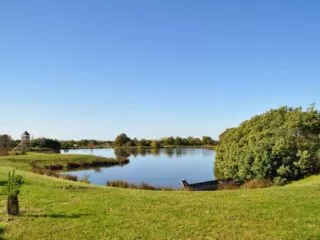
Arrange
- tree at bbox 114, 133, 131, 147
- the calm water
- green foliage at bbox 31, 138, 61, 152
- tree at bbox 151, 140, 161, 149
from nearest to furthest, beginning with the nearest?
the calm water, green foliage at bbox 31, 138, 61, 152, tree at bbox 151, 140, 161, 149, tree at bbox 114, 133, 131, 147

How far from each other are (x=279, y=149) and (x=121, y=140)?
125 meters

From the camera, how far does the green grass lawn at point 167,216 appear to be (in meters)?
8.50

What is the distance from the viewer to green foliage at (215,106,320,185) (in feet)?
82.1

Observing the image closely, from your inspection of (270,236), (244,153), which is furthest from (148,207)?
(244,153)

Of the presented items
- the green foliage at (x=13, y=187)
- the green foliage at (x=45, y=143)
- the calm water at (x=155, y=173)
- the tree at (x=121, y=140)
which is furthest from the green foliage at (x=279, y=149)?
the tree at (x=121, y=140)

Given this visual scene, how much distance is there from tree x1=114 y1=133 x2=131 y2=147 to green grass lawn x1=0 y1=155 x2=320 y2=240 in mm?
134651

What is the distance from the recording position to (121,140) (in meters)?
148

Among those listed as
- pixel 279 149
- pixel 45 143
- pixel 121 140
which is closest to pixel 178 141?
pixel 121 140

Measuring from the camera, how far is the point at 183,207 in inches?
431

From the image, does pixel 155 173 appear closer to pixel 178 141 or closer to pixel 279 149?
pixel 279 149

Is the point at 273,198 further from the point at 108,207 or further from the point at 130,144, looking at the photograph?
the point at 130,144

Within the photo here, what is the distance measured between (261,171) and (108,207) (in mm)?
17200

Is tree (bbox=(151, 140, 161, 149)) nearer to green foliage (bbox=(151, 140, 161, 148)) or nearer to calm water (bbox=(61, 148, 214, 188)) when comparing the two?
green foliage (bbox=(151, 140, 161, 148))

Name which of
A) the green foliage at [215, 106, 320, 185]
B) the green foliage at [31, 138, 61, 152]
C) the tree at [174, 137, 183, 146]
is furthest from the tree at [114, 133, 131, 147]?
the green foliage at [215, 106, 320, 185]
